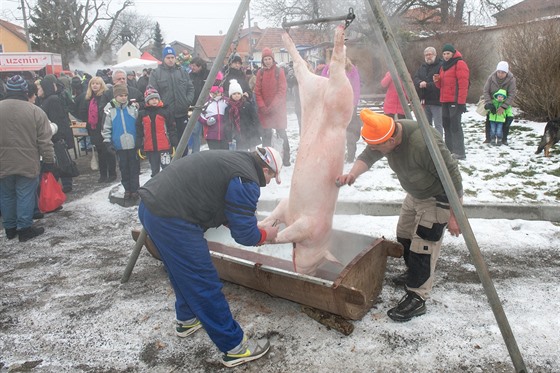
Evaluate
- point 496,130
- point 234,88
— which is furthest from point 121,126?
point 496,130

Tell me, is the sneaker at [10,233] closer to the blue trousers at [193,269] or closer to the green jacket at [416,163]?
the blue trousers at [193,269]

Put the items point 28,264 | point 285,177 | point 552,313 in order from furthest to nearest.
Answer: point 285,177
point 28,264
point 552,313

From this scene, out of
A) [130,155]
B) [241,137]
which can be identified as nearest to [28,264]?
[130,155]

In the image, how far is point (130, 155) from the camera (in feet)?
21.6

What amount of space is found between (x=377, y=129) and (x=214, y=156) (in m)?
1.26

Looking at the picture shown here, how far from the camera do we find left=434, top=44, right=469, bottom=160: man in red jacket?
7.64 metres

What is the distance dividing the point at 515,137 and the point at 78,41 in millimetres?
35074

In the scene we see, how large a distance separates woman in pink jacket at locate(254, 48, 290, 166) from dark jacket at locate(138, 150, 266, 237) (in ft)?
15.6

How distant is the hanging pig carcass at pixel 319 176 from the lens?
12.3 feet

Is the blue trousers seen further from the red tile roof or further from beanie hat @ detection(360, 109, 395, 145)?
→ the red tile roof

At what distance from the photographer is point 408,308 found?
3.43 metres

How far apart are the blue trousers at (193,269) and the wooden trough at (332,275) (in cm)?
60

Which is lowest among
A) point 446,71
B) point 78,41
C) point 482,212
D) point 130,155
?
point 482,212

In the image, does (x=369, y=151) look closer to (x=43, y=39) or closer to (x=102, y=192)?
(x=102, y=192)
